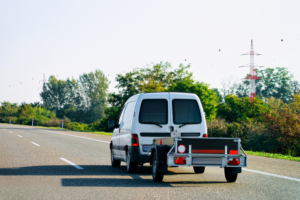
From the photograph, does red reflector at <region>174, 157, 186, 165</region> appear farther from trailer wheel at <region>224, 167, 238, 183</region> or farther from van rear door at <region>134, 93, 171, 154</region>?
van rear door at <region>134, 93, 171, 154</region>

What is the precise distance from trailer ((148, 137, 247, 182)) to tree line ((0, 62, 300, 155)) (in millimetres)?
14770

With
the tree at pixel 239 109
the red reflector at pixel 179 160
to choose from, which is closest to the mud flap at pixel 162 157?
the red reflector at pixel 179 160

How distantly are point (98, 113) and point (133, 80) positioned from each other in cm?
4467

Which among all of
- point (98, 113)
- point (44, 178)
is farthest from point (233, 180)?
point (98, 113)

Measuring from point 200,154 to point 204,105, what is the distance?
43926 millimetres

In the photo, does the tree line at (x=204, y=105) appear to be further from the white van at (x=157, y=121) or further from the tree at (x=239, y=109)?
the white van at (x=157, y=121)

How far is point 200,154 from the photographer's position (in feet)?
24.2

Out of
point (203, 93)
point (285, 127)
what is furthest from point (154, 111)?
point (203, 93)

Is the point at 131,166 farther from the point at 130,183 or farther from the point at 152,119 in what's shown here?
the point at 130,183

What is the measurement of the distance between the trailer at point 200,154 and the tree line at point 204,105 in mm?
14770

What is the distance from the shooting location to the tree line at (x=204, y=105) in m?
22.0

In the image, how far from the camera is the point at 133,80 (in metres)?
59.4

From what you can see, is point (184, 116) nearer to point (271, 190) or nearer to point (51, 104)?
point (271, 190)

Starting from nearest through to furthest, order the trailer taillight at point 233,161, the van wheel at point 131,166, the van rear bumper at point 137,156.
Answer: the trailer taillight at point 233,161, the van rear bumper at point 137,156, the van wheel at point 131,166
